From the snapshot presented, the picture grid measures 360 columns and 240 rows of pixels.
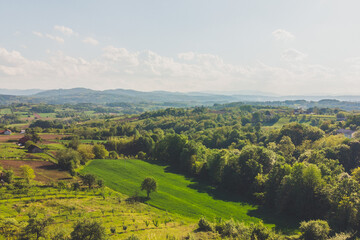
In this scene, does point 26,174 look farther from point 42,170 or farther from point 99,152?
point 99,152

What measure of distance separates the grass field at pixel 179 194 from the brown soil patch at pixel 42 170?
932 cm

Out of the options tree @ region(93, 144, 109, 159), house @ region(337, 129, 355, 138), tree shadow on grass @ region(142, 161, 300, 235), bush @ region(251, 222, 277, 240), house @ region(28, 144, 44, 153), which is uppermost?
house @ region(337, 129, 355, 138)

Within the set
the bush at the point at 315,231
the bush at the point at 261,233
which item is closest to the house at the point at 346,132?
the bush at the point at 315,231

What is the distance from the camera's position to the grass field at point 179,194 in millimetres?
46975

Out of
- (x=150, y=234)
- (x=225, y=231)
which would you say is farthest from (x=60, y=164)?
(x=225, y=231)

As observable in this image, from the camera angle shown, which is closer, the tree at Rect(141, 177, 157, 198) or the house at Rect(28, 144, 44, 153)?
the tree at Rect(141, 177, 157, 198)

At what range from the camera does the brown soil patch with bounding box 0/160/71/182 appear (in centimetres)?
5662

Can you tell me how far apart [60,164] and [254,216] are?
57.6m

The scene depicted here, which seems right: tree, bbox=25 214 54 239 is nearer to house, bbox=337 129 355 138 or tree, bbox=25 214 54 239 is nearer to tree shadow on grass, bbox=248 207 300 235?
tree shadow on grass, bbox=248 207 300 235

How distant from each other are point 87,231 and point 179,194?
32.8m

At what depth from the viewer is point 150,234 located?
114 ft

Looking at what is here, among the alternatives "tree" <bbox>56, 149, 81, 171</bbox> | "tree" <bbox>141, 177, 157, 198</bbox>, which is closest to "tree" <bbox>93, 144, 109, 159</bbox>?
"tree" <bbox>56, 149, 81, 171</bbox>

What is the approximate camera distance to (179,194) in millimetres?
57750

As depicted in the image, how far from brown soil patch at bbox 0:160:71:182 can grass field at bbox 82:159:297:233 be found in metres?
9.32
